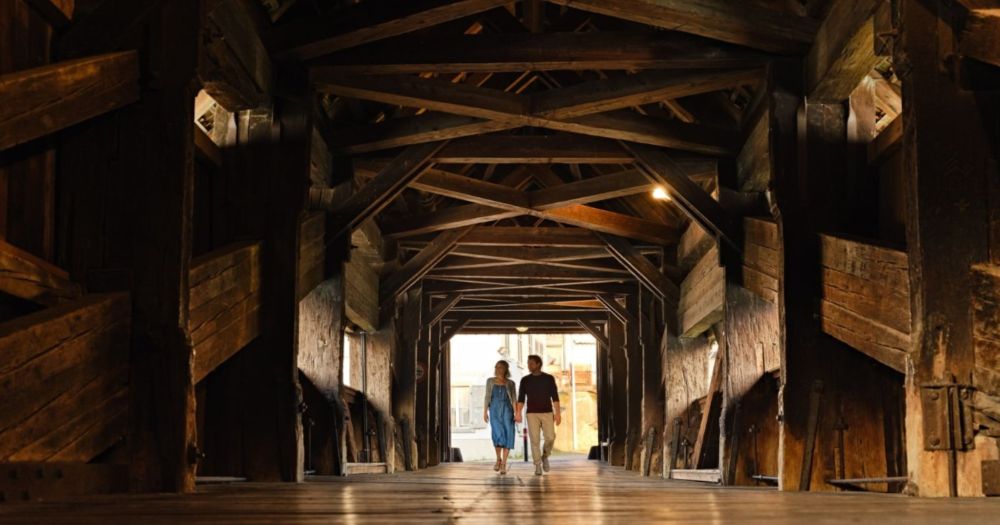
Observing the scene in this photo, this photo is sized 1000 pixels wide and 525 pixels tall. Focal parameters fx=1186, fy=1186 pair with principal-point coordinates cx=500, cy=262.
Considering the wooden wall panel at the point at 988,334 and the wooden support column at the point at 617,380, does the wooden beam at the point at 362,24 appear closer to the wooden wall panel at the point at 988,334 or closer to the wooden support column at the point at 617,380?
the wooden wall panel at the point at 988,334

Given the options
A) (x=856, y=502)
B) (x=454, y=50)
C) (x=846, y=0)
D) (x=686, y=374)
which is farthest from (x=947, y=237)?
(x=686, y=374)

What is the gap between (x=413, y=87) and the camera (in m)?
9.38

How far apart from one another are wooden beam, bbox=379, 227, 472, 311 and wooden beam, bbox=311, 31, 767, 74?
16.8ft

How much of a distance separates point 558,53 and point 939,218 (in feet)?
12.4

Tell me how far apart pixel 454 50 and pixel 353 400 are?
6.07m

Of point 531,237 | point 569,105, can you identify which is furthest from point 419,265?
point 569,105

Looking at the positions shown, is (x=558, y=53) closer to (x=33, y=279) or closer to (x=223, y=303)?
(x=223, y=303)

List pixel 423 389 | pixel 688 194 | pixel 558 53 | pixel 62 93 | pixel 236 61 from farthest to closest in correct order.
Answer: pixel 423 389 → pixel 688 194 → pixel 558 53 → pixel 236 61 → pixel 62 93

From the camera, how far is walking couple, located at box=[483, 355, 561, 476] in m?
11.7

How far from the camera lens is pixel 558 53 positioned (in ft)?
28.3

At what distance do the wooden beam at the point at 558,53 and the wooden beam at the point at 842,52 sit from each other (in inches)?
21.0

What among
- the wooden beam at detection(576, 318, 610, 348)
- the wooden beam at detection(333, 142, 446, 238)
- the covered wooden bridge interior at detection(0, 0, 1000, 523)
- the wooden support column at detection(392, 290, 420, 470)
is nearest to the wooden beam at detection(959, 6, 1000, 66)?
the covered wooden bridge interior at detection(0, 0, 1000, 523)

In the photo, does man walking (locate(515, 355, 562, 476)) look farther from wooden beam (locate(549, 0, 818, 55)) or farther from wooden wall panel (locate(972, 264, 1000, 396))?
wooden wall panel (locate(972, 264, 1000, 396))

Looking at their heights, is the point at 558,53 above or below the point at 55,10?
above
